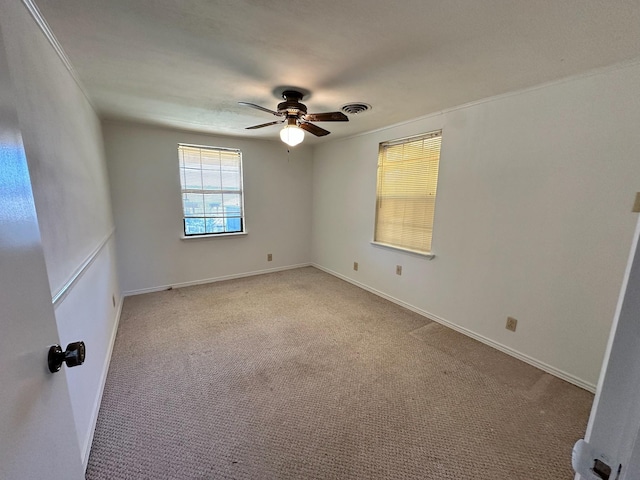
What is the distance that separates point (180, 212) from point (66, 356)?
3.41 metres

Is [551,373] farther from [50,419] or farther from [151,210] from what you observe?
[151,210]

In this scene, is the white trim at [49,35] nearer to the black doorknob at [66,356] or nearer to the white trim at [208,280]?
the black doorknob at [66,356]

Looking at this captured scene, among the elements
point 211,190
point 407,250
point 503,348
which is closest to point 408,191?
point 407,250

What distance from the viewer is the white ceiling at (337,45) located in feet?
4.00

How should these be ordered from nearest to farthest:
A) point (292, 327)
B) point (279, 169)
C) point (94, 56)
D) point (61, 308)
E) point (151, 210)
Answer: point (61, 308)
point (94, 56)
point (292, 327)
point (151, 210)
point (279, 169)

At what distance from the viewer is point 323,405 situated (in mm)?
1748

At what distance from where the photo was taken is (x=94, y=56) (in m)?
1.66

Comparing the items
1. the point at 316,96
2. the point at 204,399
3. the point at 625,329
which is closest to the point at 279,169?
the point at 316,96

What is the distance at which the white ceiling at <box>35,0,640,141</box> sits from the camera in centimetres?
122

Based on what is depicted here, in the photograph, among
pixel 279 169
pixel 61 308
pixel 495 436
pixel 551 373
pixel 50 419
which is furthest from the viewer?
pixel 279 169

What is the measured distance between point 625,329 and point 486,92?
239 centimetres

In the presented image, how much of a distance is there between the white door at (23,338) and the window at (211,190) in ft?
11.1

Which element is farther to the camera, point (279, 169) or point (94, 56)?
point (279, 169)

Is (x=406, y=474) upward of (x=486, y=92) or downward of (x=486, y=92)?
downward
